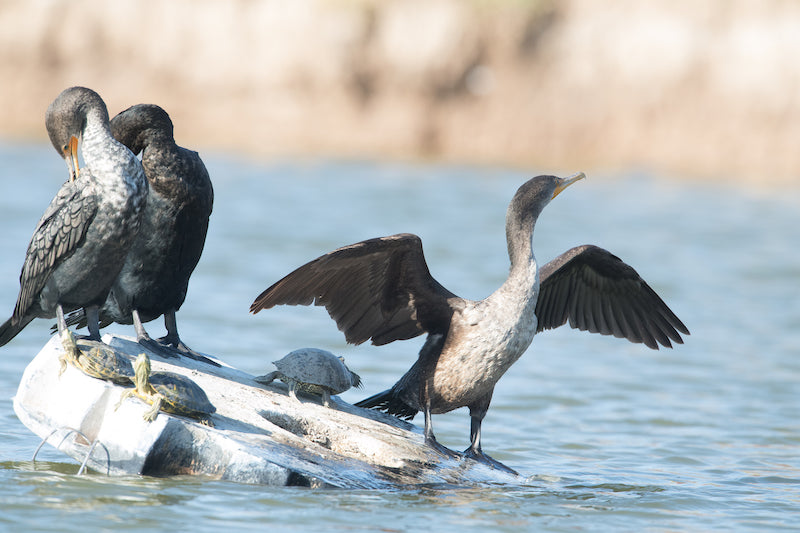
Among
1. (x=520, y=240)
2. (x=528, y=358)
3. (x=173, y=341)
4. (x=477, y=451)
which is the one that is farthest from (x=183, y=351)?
(x=528, y=358)

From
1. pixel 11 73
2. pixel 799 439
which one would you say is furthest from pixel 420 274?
pixel 11 73

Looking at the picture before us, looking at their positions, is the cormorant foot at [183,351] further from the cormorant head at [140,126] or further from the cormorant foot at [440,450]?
the cormorant foot at [440,450]

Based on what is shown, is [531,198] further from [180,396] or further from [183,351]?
[180,396]

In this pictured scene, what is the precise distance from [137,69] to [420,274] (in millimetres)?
18088

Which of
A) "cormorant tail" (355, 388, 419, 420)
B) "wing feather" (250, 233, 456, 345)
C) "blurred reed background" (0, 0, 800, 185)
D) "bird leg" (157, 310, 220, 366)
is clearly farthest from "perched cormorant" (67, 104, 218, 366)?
"blurred reed background" (0, 0, 800, 185)

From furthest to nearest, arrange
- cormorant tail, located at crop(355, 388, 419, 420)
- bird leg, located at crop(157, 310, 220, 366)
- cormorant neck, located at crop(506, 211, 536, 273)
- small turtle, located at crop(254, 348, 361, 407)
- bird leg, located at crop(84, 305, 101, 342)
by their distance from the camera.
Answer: cormorant tail, located at crop(355, 388, 419, 420), bird leg, located at crop(157, 310, 220, 366), cormorant neck, located at crop(506, 211, 536, 273), small turtle, located at crop(254, 348, 361, 407), bird leg, located at crop(84, 305, 101, 342)

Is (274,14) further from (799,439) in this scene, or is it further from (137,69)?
(799,439)

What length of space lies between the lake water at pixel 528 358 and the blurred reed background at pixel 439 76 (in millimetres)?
1494

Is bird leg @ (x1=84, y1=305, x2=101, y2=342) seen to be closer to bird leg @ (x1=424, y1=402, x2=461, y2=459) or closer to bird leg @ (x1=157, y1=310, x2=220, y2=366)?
bird leg @ (x1=157, y1=310, x2=220, y2=366)

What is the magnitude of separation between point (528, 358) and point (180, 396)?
16.2 feet

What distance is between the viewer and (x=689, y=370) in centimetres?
899

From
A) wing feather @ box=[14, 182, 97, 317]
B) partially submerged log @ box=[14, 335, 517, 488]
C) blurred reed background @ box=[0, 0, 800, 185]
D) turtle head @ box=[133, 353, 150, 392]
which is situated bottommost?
partially submerged log @ box=[14, 335, 517, 488]

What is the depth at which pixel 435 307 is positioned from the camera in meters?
5.39

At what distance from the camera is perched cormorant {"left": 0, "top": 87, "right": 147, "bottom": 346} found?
467cm
